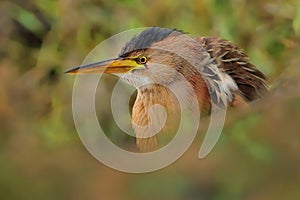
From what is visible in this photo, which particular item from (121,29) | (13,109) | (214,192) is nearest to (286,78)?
(214,192)

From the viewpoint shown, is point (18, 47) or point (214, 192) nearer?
point (214, 192)

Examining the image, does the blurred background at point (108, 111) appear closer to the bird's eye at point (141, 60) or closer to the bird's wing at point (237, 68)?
the bird's wing at point (237, 68)

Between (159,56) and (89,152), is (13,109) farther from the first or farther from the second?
(159,56)

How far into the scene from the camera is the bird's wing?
52.7 inches

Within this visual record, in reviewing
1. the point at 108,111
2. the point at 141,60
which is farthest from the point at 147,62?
the point at 108,111

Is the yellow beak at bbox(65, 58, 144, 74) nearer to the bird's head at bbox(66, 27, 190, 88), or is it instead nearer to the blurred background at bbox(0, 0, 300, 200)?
the bird's head at bbox(66, 27, 190, 88)

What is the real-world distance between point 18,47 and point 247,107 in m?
1.42

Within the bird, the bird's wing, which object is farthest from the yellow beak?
the bird's wing

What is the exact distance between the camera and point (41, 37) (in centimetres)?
263

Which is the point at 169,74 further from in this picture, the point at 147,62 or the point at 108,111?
the point at 108,111

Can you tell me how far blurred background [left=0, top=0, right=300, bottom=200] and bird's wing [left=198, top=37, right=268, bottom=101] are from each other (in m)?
0.05

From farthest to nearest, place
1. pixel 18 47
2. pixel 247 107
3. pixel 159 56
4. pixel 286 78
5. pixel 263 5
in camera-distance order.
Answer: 1. pixel 18 47
2. pixel 263 5
3. pixel 286 78
4. pixel 247 107
5. pixel 159 56

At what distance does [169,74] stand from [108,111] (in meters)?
1.08

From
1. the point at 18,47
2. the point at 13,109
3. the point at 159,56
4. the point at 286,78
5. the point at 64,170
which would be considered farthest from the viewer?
the point at 18,47
